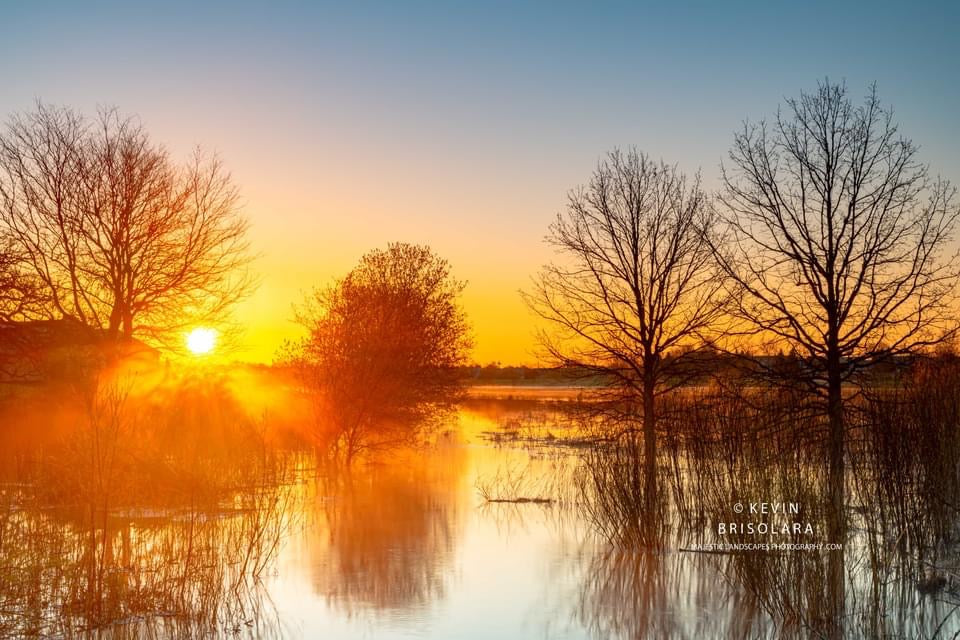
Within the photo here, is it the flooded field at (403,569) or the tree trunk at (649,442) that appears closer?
the flooded field at (403,569)

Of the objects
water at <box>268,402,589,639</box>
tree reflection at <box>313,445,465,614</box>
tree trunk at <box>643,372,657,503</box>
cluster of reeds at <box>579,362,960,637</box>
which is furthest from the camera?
tree trunk at <box>643,372,657,503</box>

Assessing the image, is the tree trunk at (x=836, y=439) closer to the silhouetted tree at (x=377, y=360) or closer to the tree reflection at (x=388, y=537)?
the tree reflection at (x=388, y=537)

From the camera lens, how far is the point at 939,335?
57.6 ft

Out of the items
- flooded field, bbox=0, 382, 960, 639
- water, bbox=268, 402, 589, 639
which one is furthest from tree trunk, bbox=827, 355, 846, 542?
water, bbox=268, 402, 589, 639

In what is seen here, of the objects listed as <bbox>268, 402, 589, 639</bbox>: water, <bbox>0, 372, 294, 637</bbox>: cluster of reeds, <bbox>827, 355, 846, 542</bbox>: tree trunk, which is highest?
<bbox>827, 355, 846, 542</bbox>: tree trunk

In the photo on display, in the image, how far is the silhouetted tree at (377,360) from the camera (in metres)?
32.0

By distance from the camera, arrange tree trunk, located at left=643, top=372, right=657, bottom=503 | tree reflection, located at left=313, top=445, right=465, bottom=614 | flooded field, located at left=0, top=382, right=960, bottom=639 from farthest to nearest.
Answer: tree trunk, located at left=643, top=372, right=657, bottom=503, tree reflection, located at left=313, top=445, right=465, bottom=614, flooded field, located at left=0, top=382, right=960, bottom=639

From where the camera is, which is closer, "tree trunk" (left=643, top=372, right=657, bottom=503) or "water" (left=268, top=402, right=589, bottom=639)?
"water" (left=268, top=402, right=589, bottom=639)

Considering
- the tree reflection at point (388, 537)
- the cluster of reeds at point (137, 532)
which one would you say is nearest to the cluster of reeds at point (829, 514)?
the tree reflection at point (388, 537)

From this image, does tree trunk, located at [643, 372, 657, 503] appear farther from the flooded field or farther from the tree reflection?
the tree reflection

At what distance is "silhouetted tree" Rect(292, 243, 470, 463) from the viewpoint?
3203 centimetres

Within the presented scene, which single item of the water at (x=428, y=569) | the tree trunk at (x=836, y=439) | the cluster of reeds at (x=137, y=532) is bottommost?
the water at (x=428, y=569)

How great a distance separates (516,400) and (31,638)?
6207cm

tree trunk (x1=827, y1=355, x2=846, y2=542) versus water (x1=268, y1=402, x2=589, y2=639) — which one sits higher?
tree trunk (x1=827, y1=355, x2=846, y2=542)
